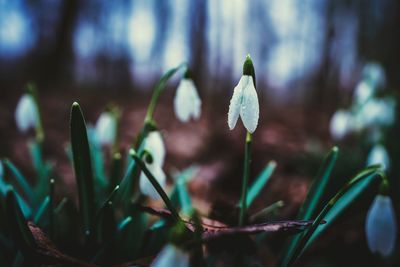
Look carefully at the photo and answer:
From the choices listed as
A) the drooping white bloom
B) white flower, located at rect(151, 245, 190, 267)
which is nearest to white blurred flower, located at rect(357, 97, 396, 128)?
the drooping white bloom

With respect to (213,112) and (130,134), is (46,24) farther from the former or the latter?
(213,112)

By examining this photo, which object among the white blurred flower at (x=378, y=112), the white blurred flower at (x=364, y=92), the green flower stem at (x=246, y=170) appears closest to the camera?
the green flower stem at (x=246, y=170)

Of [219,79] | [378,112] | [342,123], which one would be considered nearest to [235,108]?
[378,112]

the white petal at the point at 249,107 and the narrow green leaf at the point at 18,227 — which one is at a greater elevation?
the white petal at the point at 249,107

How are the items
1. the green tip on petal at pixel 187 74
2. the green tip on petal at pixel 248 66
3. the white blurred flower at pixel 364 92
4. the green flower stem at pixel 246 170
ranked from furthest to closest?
the white blurred flower at pixel 364 92, the green tip on petal at pixel 187 74, the green flower stem at pixel 246 170, the green tip on petal at pixel 248 66

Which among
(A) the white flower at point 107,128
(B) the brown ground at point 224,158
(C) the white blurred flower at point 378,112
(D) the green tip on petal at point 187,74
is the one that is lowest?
(B) the brown ground at point 224,158

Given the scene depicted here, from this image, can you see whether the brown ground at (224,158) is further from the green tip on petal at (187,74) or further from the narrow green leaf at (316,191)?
the green tip on petal at (187,74)

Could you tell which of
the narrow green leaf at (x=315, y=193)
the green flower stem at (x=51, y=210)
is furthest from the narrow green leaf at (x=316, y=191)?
the green flower stem at (x=51, y=210)

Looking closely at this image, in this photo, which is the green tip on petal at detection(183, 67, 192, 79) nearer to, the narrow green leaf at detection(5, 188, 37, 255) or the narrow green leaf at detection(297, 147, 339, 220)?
Result: the narrow green leaf at detection(297, 147, 339, 220)
